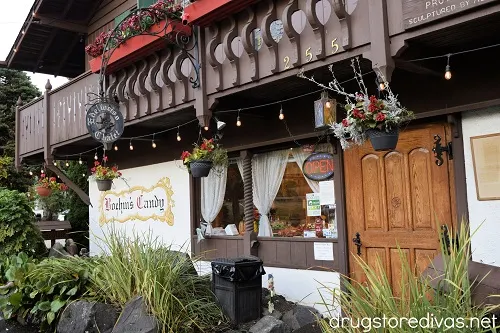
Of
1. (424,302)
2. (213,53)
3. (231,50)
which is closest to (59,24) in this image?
(213,53)

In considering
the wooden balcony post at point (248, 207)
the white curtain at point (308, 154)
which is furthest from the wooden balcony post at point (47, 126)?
the white curtain at point (308, 154)

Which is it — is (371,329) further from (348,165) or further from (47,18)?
(47,18)

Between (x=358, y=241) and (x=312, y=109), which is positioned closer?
(x=358, y=241)

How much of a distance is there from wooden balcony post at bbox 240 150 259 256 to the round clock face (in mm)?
1981

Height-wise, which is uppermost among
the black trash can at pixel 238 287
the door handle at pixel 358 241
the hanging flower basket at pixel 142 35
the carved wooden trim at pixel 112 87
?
the hanging flower basket at pixel 142 35

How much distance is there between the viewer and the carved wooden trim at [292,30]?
5336 mm

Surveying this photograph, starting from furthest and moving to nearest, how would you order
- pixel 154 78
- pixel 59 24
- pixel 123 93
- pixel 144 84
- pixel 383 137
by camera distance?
pixel 59 24 → pixel 123 93 → pixel 144 84 → pixel 154 78 → pixel 383 137

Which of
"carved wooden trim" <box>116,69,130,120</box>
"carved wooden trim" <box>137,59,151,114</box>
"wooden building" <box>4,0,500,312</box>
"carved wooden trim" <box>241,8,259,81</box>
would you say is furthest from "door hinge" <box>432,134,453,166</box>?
"carved wooden trim" <box>116,69,130,120</box>

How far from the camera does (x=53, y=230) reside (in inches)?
492

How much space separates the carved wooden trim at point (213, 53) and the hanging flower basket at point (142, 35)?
486 millimetres

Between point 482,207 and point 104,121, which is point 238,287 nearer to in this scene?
point 482,207

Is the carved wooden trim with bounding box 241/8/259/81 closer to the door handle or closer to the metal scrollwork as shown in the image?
the metal scrollwork

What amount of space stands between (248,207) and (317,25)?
3404 millimetres

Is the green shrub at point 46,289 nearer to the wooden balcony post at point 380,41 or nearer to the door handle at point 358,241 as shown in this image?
the door handle at point 358,241
